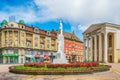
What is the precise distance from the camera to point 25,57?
74.6 m

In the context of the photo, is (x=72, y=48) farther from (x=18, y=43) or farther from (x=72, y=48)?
(x=18, y=43)

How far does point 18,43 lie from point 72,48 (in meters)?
37.1

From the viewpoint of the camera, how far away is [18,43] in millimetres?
72375

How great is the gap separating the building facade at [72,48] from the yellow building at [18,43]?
19.5 metres

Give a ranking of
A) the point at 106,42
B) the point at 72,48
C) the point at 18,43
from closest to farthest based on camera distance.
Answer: the point at 106,42 → the point at 18,43 → the point at 72,48

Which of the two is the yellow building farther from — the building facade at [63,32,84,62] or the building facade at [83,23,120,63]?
the building facade at [83,23,120,63]

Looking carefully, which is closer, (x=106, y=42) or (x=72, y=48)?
(x=106, y=42)

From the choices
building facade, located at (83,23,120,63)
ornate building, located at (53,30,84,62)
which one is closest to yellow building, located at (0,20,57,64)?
ornate building, located at (53,30,84,62)

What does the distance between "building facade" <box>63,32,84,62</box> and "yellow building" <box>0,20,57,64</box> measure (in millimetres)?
19492

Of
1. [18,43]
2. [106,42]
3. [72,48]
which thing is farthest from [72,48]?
[106,42]

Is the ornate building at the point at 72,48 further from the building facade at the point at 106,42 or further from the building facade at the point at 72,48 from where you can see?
the building facade at the point at 106,42

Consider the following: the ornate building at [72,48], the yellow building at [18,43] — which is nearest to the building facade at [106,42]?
the yellow building at [18,43]

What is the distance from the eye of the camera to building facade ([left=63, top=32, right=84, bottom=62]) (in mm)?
97219

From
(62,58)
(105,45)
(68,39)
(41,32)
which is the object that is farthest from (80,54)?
(62,58)
